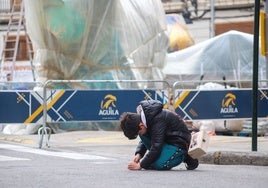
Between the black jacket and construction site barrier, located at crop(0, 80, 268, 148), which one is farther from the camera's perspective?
construction site barrier, located at crop(0, 80, 268, 148)

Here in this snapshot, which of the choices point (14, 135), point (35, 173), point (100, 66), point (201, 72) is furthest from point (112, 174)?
point (201, 72)

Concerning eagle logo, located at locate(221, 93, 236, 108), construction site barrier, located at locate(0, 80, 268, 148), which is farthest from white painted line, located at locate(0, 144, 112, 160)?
eagle logo, located at locate(221, 93, 236, 108)

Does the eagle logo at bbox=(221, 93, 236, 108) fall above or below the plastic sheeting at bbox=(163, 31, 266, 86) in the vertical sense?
above

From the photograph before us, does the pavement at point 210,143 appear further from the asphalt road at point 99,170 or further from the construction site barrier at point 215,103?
the construction site barrier at point 215,103

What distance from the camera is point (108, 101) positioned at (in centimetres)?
1578

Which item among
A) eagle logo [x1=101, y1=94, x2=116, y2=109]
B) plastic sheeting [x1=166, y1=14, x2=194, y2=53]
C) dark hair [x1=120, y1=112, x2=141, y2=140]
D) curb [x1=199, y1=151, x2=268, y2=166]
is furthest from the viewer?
plastic sheeting [x1=166, y1=14, x2=194, y2=53]

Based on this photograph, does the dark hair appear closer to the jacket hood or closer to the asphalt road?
the jacket hood

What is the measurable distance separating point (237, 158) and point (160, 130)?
2.18 m

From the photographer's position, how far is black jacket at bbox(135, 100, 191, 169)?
997 centimetres

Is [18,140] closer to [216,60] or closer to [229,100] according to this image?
[229,100]

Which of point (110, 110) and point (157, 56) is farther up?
point (110, 110)

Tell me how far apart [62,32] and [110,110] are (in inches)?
162

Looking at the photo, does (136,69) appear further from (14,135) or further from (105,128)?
(14,135)

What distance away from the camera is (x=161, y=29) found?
2352 cm
